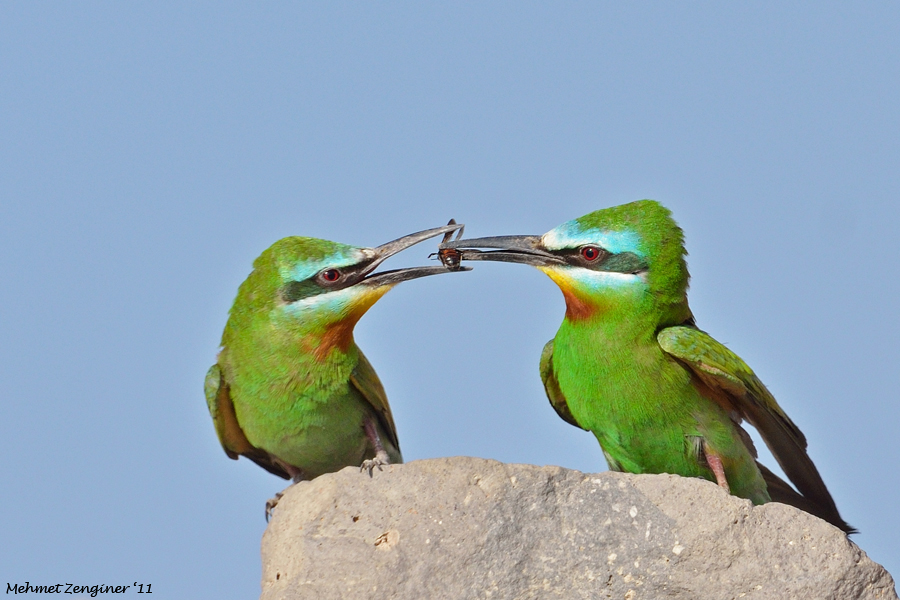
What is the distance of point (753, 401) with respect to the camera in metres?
5.84

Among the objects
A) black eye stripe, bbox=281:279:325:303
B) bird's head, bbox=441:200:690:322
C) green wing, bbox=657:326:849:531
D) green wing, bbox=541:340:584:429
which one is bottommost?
green wing, bbox=657:326:849:531

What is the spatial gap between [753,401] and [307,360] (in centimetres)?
221

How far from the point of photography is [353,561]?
15.8 ft

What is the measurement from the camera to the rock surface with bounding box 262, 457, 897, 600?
4762 mm

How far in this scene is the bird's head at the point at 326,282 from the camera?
5.89m

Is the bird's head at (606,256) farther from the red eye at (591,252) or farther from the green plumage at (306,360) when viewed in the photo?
the green plumage at (306,360)

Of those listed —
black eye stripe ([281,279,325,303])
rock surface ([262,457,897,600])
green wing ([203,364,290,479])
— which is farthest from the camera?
green wing ([203,364,290,479])

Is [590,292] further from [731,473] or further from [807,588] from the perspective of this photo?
[807,588]

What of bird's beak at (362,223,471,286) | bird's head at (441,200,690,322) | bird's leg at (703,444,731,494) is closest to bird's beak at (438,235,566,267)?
bird's head at (441,200,690,322)

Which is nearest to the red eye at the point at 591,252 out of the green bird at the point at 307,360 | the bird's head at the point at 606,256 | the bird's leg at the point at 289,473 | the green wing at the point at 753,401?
the bird's head at the point at 606,256

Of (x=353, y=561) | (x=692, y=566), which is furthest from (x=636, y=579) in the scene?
(x=353, y=561)

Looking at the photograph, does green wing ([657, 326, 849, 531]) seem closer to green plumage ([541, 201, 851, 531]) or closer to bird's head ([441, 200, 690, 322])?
green plumage ([541, 201, 851, 531])

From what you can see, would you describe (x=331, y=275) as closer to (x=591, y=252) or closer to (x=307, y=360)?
(x=307, y=360)

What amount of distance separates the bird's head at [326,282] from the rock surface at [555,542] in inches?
46.4
